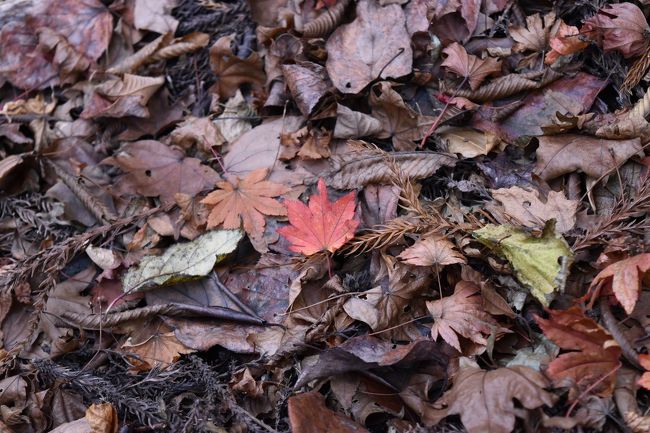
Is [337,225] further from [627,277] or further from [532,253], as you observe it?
[627,277]

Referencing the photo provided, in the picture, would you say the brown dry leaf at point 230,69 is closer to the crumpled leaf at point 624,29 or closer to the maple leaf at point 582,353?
the crumpled leaf at point 624,29

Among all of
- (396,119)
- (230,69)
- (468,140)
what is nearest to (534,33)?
(468,140)

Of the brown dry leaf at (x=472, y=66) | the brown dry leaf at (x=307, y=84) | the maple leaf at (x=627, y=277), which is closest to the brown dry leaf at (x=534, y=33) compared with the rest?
the brown dry leaf at (x=472, y=66)

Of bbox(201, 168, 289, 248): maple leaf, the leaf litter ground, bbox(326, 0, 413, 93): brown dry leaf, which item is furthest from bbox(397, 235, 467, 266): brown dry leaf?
bbox(326, 0, 413, 93): brown dry leaf

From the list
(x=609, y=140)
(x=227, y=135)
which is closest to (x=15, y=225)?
(x=227, y=135)

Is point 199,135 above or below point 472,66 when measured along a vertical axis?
below
